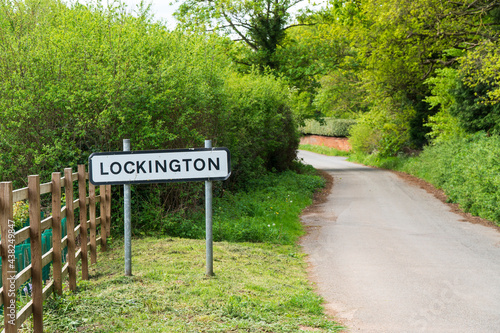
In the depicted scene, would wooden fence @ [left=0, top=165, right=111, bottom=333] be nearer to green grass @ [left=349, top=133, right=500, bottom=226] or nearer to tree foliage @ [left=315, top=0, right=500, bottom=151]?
green grass @ [left=349, top=133, right=500, bottom=226]

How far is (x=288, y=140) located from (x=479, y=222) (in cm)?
1159

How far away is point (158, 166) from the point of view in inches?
260

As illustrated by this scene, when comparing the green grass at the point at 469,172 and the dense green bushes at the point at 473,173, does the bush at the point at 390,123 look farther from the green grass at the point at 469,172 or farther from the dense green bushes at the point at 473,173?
the dense green bushes at the point at 473,173

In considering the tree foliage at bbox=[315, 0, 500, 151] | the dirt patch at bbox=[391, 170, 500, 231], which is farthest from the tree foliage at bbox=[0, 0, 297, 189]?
the tree foliage at bbox=[315, 0, 500, 151]

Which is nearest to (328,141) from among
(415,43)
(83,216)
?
(415,43)

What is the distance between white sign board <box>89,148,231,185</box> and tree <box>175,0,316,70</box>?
24381 mm

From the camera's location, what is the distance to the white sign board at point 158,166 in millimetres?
6523

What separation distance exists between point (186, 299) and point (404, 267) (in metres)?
4.29

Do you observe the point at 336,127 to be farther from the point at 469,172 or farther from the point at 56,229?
the point at 56,229

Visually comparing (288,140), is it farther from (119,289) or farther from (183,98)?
(119,289)

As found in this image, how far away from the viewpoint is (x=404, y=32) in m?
22.5

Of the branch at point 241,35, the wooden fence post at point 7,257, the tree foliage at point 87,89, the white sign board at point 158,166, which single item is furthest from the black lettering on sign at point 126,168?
the branch at point 241,35

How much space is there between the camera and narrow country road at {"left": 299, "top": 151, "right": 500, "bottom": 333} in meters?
5.93

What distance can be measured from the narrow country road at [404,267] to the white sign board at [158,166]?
7.31 ft
